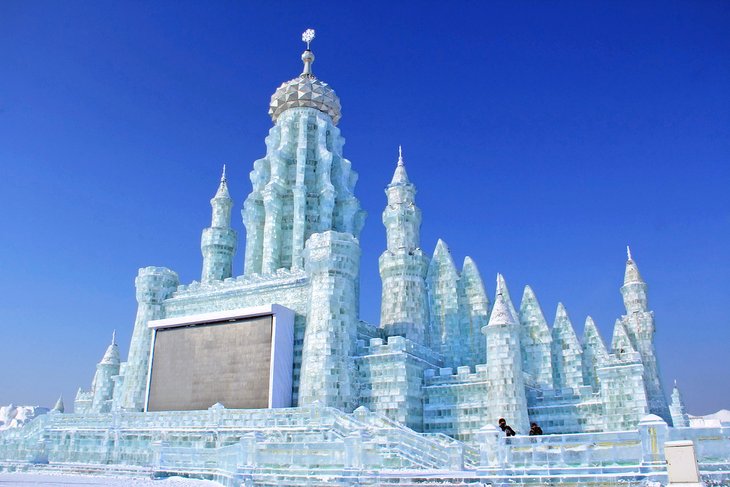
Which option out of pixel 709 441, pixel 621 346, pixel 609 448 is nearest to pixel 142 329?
pixel 621 346

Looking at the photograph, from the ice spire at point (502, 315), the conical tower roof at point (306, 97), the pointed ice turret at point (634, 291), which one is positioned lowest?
the ice spire at point (502, 315)

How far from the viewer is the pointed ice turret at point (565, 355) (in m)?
33.7

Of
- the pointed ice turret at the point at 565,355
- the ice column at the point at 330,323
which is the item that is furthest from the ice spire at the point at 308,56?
the pointed ice turret at the point at 565,355

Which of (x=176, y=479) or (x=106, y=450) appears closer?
(x=176, y=479)

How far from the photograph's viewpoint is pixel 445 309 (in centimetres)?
3572

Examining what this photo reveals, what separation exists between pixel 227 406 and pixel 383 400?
8056mm

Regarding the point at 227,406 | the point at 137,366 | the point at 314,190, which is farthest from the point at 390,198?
the point at 137,366

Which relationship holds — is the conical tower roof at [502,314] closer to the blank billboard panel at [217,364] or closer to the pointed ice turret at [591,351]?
the pointed ice turret at [591,351]

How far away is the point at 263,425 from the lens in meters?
25.5

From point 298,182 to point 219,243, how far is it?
7.19 m

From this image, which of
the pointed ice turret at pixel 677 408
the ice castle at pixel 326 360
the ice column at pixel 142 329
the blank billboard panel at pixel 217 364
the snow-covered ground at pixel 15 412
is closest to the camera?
the ice castle at pixel 326 360

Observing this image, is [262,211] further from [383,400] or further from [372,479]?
[372,479]

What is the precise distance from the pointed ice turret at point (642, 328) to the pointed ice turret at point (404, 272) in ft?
41.9

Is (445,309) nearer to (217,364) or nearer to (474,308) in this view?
(474,308)
